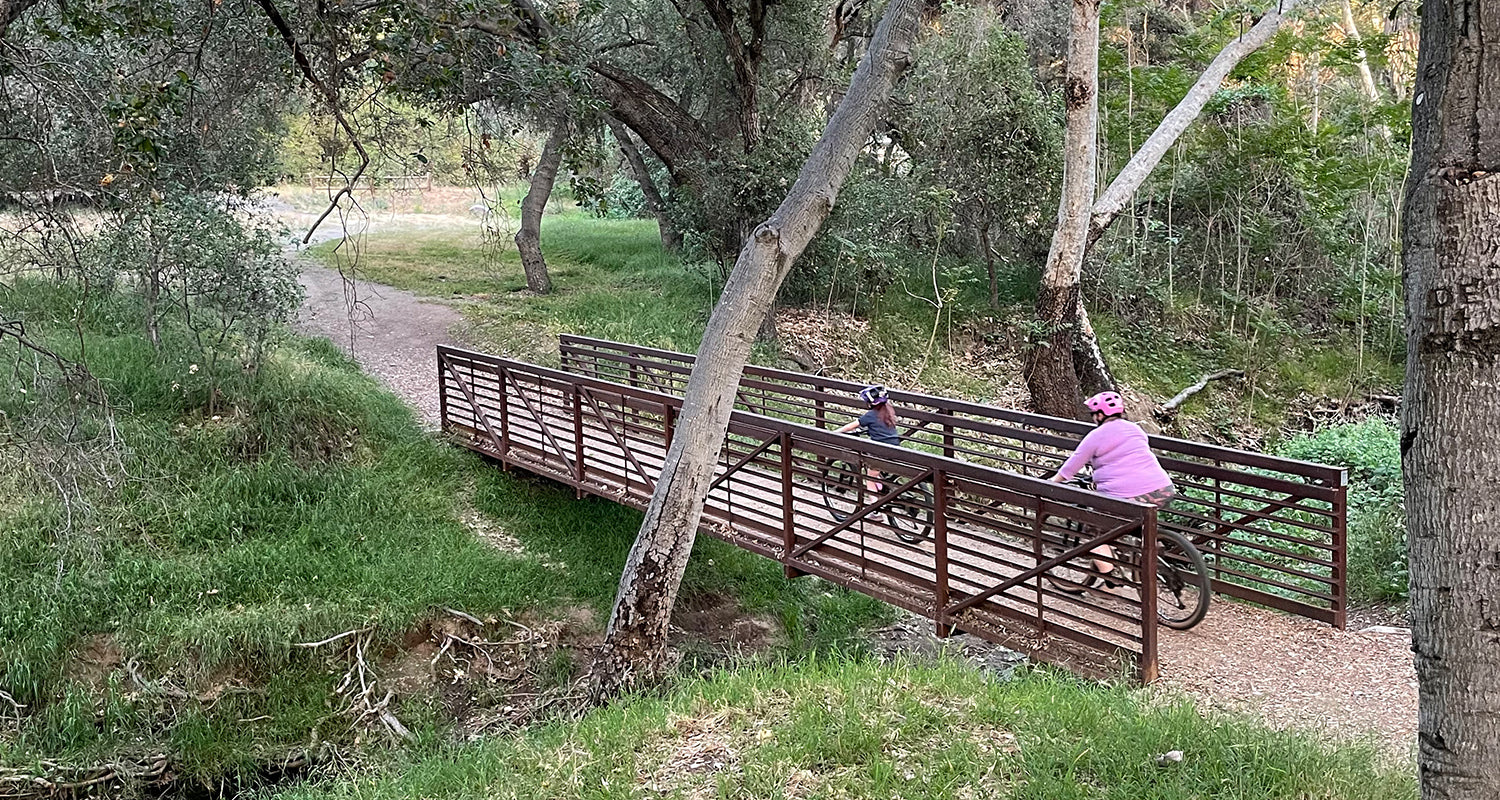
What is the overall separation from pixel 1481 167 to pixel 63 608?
1028 cm

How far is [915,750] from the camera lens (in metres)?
4.80

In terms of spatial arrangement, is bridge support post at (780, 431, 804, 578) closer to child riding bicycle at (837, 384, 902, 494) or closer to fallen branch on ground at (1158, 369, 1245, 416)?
child riding bicycle at (837, 384, 902, 494)

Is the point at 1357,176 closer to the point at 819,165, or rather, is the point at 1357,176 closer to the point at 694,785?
the point at 819,165

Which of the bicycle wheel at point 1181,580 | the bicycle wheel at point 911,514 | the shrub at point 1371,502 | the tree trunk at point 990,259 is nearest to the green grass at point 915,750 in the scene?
the bicycle wheel at point 1181,580

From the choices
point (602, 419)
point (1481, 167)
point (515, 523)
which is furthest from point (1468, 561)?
point (515, 523)

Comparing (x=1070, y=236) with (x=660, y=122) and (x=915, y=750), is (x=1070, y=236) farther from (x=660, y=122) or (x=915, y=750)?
(x=915, y=750)

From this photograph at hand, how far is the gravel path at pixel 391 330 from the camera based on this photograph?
15.2 meters

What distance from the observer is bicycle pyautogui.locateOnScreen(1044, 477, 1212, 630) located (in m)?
6.33

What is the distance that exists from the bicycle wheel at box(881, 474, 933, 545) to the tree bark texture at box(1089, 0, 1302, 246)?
6.92m

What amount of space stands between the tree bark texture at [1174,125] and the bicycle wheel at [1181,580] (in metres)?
8.35

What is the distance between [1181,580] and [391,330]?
14184mm

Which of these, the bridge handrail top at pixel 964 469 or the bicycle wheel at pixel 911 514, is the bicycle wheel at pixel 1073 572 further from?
the bicycle wheel at pixel 911 514

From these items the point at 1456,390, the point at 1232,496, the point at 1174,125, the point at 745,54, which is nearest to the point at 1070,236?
the point at 1174,125

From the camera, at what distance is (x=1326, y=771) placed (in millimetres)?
4297
